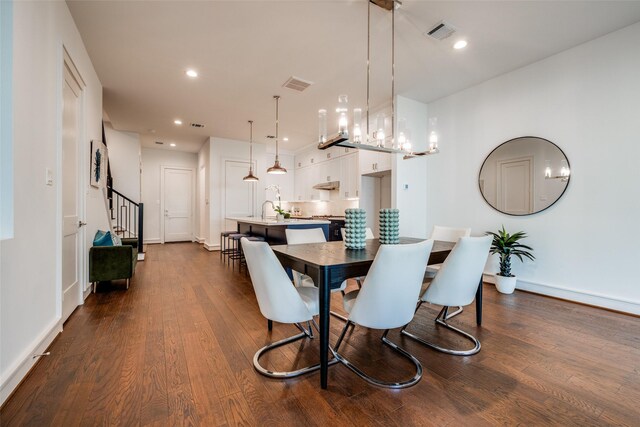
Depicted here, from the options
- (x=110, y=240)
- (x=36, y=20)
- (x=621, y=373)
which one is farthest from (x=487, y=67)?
(x=110, y=240)

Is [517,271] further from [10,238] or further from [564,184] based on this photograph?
[10,238]

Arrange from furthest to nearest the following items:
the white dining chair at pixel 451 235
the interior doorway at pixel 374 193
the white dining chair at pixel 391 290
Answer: the interior doorway at pixel 374 193 → the white dining chair at pixel 451 235 → the white dining chair at pixel 391 290

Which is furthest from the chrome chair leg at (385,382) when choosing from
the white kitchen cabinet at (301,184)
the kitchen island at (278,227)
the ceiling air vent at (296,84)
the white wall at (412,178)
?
the white kitchen cabinet at (301,184)

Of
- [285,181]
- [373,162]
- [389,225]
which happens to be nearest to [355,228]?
[389,225]

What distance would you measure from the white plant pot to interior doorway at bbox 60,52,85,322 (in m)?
4.67

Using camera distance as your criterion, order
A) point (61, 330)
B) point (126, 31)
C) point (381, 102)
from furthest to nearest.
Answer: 1. point (381, 102)
2. point (126, 31)
3. point (61, 330)

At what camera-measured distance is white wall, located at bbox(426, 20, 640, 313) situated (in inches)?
111

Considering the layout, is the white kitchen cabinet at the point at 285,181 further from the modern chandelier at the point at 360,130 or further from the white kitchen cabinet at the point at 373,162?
the modern chandelier at the point at 360,130

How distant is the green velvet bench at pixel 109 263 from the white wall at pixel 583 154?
16.0 feet

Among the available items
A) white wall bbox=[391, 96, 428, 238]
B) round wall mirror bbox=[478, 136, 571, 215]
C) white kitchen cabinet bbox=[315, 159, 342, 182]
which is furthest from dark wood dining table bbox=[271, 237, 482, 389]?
white kitchen cabinet bbox=[315, 159, 342, 182]

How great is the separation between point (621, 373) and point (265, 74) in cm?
447

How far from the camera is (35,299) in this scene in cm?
185

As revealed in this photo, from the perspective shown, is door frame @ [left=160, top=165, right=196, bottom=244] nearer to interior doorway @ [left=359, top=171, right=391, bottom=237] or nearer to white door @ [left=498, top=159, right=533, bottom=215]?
interior doorway @ [left=359, top=171, right=391, bottom=237]

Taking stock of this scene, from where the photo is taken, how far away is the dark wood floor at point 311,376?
1.41m
